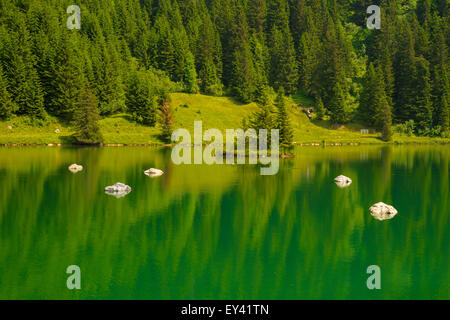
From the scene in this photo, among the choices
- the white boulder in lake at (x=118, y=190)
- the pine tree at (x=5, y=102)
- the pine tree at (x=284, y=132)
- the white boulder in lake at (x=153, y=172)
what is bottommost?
the white boulder in lake at (x=118, y=190)

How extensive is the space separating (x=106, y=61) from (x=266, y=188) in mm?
96982

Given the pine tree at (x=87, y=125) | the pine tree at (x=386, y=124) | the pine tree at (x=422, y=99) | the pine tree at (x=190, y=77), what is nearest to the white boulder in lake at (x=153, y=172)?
the pine tree at (x=87, y=125)

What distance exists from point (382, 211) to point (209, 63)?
13179 cm

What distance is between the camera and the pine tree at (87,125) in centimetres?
10575

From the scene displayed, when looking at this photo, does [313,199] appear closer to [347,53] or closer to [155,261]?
[155,261]

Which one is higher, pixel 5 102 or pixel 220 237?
pixel 5 102

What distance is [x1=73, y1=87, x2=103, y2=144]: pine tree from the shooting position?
106 meters

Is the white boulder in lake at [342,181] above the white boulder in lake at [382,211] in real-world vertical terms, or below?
above

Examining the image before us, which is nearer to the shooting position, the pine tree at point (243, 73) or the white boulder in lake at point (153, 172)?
the white boulder in lake at point (153, 172)

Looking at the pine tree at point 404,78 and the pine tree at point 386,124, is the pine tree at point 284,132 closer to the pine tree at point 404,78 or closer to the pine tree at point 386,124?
the pine tree at point 386,124

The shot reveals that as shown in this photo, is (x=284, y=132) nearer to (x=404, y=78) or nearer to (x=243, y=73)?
(x=243, y=73)

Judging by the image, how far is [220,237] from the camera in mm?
31031

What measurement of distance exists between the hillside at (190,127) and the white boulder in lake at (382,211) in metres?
81.2

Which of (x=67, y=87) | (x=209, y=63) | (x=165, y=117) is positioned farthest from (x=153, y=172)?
(x=209, y=63)
